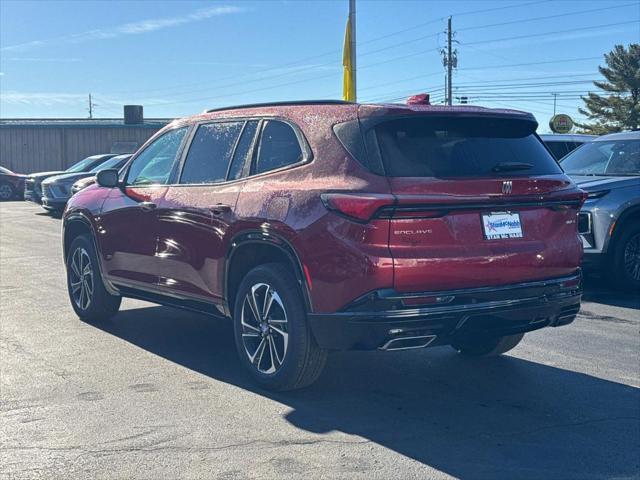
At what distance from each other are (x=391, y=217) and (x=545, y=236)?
3.83ft

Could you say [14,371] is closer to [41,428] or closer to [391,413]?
[41,428]

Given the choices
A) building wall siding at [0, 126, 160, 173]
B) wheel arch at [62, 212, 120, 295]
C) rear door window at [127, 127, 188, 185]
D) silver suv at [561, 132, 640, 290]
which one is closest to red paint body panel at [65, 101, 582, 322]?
rear door window at [127, 127, 188, 185]

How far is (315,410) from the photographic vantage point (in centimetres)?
532

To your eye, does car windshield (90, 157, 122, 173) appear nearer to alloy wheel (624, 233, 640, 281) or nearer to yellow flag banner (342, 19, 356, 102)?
yellow flag banner (342, 19, 356, 102)

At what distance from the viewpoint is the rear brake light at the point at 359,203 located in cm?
486

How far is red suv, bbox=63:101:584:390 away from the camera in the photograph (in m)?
4.92

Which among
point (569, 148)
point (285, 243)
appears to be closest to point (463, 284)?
point (285, 243)

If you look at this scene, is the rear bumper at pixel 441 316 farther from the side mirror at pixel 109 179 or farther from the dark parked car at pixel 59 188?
the dark parked car at pixel 59 188

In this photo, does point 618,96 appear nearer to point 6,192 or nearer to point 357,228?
point 6,192

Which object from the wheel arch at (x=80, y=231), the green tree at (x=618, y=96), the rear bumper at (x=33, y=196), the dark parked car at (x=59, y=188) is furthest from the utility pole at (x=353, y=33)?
the green tree at (x=618, y=96)

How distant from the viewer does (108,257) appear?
24.7ft

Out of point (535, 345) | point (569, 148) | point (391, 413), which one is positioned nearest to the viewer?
point (391, 413)

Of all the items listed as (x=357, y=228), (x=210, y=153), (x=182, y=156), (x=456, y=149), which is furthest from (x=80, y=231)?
(x=456, y=149)

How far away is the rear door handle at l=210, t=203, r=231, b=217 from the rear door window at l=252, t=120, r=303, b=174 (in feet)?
1.02
